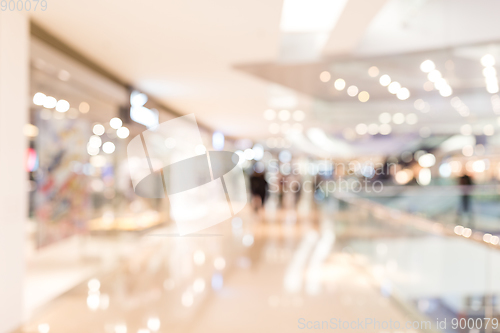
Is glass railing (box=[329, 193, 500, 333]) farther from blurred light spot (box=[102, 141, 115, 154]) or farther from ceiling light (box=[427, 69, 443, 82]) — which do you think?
blurred light spot (box=[102, 141, 115, 154])

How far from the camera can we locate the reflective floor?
3.37 m

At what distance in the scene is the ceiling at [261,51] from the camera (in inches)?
142

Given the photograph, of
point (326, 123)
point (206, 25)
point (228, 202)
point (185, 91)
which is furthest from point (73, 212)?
point (326, 123)

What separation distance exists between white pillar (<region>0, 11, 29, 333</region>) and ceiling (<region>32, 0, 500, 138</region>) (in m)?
0.43

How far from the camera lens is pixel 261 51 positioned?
4676 millimetres

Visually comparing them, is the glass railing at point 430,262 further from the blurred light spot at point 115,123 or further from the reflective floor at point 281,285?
the blurred light spot at point 115,123

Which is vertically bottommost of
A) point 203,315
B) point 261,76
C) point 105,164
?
point 203,315

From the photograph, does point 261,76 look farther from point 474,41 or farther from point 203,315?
point 203,315

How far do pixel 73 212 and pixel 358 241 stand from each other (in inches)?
161

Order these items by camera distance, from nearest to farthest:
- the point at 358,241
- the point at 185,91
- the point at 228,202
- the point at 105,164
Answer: the point at 228,202 → the point at 185,91 → the point at 105,164 → the point at 358,241

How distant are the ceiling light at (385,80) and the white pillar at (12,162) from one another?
3804 mm

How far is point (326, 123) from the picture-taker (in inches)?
203

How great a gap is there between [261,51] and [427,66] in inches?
74.2

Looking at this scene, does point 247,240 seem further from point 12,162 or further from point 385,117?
point 12,162
